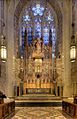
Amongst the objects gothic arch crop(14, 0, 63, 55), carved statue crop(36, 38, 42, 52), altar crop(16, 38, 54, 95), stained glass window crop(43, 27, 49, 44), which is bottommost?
altar crop(16, 38, 54, 95)

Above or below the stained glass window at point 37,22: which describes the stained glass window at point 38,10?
above

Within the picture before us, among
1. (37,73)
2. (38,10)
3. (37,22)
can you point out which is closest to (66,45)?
(37,73)

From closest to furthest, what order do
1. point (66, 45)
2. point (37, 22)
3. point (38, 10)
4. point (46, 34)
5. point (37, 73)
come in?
point (66, 45) → point (37, 73) → point (46, 34) → point (37, 22) → point (38, 10)

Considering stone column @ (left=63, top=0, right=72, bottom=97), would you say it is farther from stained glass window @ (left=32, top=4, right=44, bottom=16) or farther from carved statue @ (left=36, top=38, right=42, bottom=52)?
stained glass window @ (left=32, top=4, right=44, bottom=16)

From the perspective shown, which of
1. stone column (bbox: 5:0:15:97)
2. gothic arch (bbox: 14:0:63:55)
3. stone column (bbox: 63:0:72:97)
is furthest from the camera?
gothic arch (bbox: 14:0:63:55)

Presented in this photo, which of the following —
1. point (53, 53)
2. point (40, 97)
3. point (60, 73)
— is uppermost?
point (53, 53)

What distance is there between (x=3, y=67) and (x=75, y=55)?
6.11 m

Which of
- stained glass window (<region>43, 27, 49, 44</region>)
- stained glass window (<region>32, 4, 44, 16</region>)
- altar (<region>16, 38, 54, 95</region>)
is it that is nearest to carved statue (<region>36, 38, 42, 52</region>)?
altar (<region>16, 38, 54, 95</region>)

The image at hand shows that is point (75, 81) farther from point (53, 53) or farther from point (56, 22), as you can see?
point (56, 22)

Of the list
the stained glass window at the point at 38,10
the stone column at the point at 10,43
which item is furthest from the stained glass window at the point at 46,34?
the stone column at the point at 10,43

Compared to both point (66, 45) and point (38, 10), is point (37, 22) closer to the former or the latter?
point (38, 10)

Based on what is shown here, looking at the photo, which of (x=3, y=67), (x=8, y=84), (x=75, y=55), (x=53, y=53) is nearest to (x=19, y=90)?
(x=8, y=84)

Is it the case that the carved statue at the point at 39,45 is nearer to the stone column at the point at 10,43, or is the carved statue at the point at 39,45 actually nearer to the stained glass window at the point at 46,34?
the stained glass window at the point at 46,34

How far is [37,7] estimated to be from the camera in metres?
29.9
